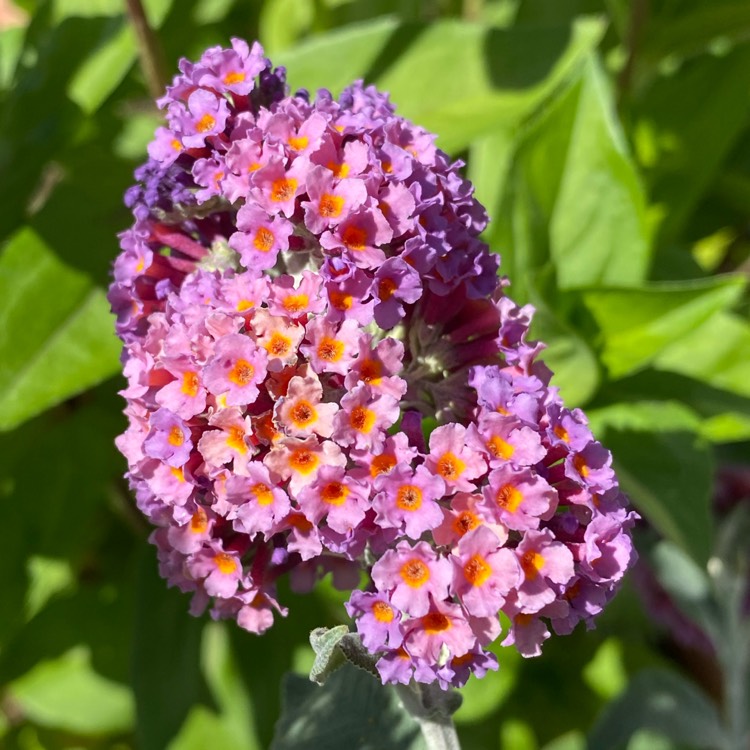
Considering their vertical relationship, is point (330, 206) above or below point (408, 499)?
above

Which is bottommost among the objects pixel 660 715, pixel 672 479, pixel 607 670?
pixel 607 670

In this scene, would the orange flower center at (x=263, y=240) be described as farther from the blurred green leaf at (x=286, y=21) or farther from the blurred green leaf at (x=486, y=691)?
the blurred green leaf at (x=286, y=21)

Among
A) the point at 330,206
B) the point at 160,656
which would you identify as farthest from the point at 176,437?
the point at 160,656

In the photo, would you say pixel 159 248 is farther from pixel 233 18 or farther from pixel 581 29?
pixel 233 18

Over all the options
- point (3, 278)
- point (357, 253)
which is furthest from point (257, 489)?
point (3, 278)

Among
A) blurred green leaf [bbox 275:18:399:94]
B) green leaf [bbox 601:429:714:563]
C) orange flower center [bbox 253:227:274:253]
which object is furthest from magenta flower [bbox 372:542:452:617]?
blurred green leaf [bbox 275:18:399:94]

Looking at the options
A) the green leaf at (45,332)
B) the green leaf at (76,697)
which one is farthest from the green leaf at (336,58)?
the green leaf at (76,697)

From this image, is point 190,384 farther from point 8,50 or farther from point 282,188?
point 8,50
